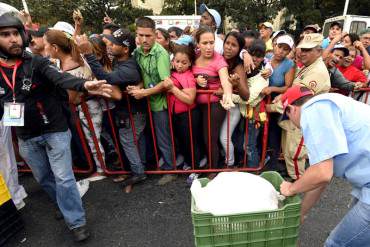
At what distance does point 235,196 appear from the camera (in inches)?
61.7

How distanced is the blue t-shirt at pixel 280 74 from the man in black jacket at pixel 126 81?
166 centimetres

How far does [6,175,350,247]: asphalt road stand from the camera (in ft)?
9.37

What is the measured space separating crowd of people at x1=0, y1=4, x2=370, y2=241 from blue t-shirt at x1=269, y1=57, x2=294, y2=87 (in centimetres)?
1

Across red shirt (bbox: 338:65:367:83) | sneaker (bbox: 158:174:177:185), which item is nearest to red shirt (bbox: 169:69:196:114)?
sneaker (bbox: 158:174:177:185)

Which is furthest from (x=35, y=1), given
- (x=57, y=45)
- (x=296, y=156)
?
(x=296, y=156)

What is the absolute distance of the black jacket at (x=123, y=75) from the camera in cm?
303

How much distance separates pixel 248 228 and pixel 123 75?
88.3 inches

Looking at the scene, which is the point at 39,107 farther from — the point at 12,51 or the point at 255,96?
the point at 255,96

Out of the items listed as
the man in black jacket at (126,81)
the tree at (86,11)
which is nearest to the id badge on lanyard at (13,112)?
the man in black jacket at (126,81)

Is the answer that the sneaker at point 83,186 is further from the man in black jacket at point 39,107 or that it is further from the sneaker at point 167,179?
the sneaker at point 167,179

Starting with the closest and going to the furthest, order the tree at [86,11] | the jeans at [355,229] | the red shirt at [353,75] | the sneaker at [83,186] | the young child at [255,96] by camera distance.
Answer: the jeans at [355,229] → the young child at [255,96] → the sneaker at [83,186] → the red shirt at [353,75] → the tree at [86,11]

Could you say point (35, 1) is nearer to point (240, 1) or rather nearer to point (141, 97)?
point (240, 1)

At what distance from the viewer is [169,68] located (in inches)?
131

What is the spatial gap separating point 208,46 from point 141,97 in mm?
978
